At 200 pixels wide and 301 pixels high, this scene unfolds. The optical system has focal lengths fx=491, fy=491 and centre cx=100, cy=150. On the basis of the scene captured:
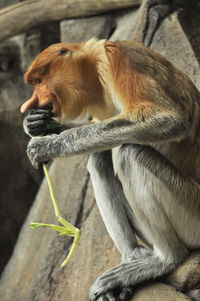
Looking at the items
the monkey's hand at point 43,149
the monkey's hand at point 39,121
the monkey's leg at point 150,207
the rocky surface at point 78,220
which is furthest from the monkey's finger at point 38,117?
the rocky surface at point 78,220

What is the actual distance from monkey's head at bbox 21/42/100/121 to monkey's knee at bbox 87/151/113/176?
1.55 feet

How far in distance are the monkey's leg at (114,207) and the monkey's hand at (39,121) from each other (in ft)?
1.67

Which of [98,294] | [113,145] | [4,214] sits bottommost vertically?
[4,214]

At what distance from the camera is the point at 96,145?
3518mm

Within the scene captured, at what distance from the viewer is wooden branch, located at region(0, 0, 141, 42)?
22.6 ft

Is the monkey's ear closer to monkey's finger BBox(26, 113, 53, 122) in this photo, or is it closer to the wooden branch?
monkey's finger BBox(26, 113, 53, 122)

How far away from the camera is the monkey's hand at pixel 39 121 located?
3.64m

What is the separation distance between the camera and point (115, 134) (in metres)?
3.48

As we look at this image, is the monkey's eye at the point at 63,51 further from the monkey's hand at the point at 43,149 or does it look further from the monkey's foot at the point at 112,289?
the monkey's foot at the point at 112,289

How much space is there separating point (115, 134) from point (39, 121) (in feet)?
1.93

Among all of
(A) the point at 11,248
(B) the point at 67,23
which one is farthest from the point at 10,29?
(A) the point at 11,248

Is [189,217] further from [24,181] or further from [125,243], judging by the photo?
[24,181]

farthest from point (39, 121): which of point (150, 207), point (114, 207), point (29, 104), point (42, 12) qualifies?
point (42, 12)

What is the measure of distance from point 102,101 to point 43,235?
3015 mm
